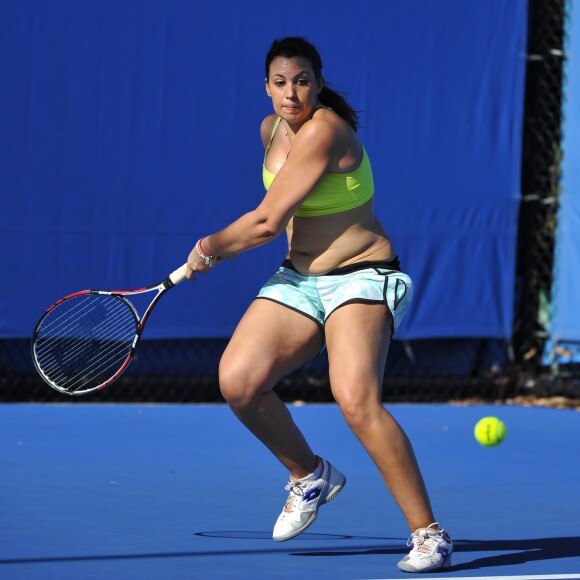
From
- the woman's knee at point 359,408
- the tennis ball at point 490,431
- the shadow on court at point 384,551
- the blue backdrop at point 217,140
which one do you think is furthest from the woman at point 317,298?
the blue backdrop at point 217,140

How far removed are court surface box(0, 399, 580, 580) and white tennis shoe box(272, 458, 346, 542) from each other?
63 mm

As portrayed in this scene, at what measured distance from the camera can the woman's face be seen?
12.1 feet

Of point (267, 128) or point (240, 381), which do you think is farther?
point (267, 128)

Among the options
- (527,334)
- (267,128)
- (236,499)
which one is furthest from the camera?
(527,334)

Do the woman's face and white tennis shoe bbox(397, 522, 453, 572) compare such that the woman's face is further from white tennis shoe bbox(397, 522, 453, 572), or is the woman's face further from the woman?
white tennis shoe bbox(397, 522, 453, 572)

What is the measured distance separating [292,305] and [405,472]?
60 cm

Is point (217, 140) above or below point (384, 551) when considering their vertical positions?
above

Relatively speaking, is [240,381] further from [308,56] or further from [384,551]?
[308,56]

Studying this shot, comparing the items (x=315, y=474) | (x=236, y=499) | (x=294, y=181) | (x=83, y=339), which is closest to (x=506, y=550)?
(x=315, y=474)

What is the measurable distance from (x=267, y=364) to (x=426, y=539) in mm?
669

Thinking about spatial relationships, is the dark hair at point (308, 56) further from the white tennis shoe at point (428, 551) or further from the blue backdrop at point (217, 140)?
the blue backdrop at point (217, 140)

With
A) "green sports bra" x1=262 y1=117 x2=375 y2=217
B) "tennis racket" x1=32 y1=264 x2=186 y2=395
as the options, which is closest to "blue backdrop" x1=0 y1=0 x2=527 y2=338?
"tennis racket" x1=32 y1=264 x2=186 y2=395

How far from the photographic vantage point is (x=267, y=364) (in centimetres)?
370

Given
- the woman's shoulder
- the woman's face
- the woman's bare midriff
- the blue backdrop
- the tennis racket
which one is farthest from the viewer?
the blue backdrop
